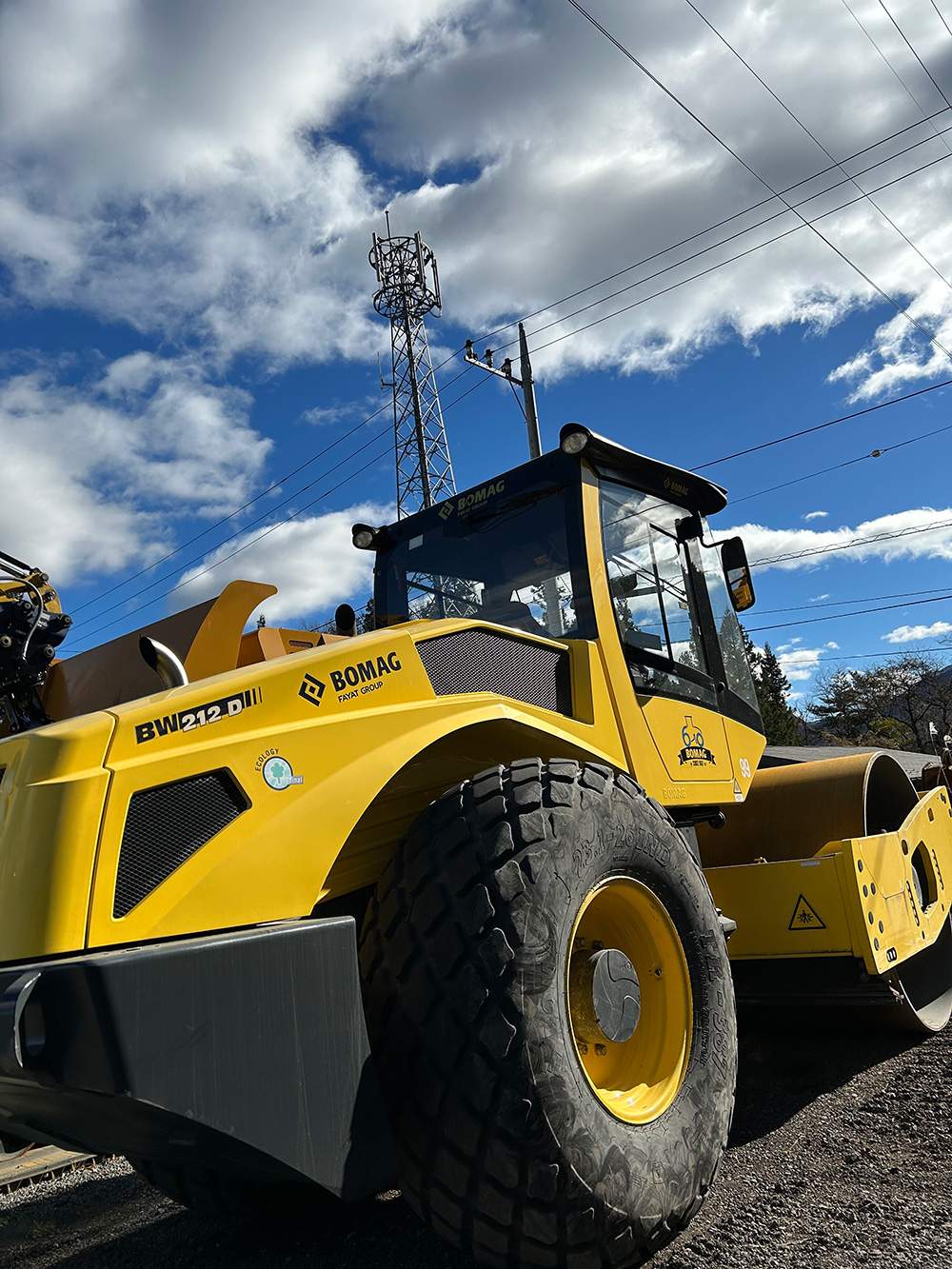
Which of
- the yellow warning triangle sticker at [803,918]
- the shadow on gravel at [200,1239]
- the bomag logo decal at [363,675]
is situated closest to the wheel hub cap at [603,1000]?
the shadow on gravel at [200,1239]

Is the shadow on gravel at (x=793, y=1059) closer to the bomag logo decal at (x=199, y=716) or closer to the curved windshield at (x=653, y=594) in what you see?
the curved windshield at (x=653, y=594)

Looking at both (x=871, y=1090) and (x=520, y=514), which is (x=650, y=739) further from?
(x=871, y=1090)

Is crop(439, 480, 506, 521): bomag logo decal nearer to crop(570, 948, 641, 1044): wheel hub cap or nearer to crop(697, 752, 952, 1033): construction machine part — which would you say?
crop(697, 752, 952, 1033): construction machine part

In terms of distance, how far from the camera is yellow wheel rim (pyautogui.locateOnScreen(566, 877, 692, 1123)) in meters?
2.66

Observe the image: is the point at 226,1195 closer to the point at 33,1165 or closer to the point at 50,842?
the point at 33,1165

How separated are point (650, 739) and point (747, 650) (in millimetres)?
1600

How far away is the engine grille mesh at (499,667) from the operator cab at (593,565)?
0.35 m

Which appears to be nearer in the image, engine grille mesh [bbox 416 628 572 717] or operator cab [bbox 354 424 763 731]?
engine grille mesh [bbox 416 628 572 717]

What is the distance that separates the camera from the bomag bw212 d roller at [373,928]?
1896 millimetres

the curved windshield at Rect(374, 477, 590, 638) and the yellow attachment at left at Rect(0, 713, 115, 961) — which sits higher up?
the curved windshield at Rect(374, 477, 590, 638)

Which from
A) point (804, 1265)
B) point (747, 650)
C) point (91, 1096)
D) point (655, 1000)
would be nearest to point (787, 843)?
point (747, 650)

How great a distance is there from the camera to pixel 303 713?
2.41 meters

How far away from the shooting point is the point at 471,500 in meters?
4.36

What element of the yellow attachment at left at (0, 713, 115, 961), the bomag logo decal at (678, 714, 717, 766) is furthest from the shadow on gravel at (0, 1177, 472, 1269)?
the bomag logo decal at (678, 714, 717, 766)
